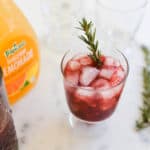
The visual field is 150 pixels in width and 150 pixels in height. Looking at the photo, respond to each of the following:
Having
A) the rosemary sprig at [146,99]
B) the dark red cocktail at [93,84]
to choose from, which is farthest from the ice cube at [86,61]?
the rosemary sprig at [146,99]

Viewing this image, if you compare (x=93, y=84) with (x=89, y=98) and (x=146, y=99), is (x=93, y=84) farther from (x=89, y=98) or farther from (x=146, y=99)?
(x=146, y=99)

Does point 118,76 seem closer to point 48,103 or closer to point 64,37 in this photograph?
point 48,103

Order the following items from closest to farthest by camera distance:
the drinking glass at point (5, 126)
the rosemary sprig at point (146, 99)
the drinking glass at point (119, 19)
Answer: the drinking glass at point (5, 126), the rosemary sprig at point (146, 99), the drinking glass at point (119, 19)

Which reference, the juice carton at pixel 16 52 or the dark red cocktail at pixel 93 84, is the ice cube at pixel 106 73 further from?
the juice carton at pixel 16 52

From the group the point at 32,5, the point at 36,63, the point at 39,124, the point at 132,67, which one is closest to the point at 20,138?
the point at 39,124

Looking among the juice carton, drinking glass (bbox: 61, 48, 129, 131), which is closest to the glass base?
drinking glass (bbox: 61, 48, 129, 131)
